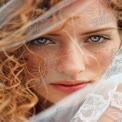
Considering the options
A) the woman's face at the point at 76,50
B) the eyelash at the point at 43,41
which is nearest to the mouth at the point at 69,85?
the woman's face at the point at 76,50

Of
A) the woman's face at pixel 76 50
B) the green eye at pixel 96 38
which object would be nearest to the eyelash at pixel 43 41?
the woman's face at pixel 76 50

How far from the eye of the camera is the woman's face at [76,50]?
1.18 m

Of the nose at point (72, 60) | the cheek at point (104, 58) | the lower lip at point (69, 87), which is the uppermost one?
the nose at point (72, 60)

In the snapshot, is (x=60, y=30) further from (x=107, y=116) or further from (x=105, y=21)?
(x=107, y=116)

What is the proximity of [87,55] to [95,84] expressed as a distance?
0.32 ft

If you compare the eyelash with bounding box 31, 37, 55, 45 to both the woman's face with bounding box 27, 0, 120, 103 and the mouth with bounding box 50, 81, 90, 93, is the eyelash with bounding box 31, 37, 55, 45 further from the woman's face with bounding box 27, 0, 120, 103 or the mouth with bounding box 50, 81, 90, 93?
the mouth with bounding box 50, 81, 90, 93

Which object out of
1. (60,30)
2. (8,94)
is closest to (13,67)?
(8,94)

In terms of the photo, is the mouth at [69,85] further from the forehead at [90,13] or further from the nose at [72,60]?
the forehead at [90,13]

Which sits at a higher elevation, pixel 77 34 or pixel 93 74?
pixel 77 34

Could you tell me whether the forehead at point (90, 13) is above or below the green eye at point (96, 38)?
above

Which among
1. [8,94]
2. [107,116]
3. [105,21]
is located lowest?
[107,116]

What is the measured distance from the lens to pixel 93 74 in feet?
3.98

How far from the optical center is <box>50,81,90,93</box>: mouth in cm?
121

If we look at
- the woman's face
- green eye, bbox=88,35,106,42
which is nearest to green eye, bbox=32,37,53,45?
the woman's face
